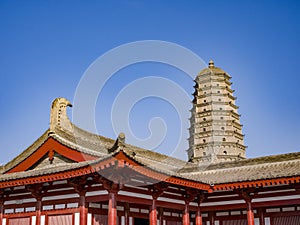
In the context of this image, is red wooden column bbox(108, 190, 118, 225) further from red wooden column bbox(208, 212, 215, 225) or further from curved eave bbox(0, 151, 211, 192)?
red wooden column bbox(208, 212, 215, 225)

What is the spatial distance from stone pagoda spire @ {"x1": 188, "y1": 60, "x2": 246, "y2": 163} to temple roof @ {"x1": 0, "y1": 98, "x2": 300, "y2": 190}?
74.9 feet

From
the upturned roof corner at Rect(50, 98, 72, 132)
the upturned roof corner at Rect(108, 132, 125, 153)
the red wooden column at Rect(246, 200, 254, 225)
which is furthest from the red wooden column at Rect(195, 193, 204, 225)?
the upturned roof corner at Rect(108, 132, 125, 153)

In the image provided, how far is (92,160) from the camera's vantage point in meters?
15.7

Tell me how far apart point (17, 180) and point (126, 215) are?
4803 millimetres

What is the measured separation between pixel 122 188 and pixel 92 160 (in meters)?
1.69

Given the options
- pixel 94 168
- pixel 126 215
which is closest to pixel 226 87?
pixel 126 215

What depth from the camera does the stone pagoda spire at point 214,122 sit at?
4978 centimetres

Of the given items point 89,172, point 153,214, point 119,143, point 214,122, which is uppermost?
point 214,122

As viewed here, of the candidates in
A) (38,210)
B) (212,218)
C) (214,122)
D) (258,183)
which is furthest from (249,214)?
(214,122)

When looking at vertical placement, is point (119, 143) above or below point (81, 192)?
above

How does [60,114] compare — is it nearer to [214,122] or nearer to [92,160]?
[92,160]

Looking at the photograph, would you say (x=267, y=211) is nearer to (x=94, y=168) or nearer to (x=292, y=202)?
(x=292, y=202)

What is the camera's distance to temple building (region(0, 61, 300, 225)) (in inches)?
623

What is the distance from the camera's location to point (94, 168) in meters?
14.6
